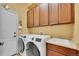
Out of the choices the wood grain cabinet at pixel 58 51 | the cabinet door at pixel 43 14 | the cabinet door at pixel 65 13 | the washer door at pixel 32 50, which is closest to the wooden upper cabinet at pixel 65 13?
the cabinet door at pixel 65 13

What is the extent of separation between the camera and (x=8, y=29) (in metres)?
1.51

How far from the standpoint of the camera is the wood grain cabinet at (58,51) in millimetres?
1413

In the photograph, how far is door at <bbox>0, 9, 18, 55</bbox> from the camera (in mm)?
1503

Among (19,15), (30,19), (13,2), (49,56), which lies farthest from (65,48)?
(13,2)

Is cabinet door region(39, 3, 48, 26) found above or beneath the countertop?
above

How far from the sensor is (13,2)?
1.51 meters

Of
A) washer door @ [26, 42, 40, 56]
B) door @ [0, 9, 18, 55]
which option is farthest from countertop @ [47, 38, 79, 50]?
door @ [0, 9, 18, 55]

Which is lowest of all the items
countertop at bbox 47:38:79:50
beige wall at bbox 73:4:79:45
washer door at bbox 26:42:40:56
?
washer door at bbox 26:42:40:56

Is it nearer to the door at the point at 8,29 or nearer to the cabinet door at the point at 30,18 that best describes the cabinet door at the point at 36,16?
the cabinet door at the point at 30,18

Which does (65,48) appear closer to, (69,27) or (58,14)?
(69,27)

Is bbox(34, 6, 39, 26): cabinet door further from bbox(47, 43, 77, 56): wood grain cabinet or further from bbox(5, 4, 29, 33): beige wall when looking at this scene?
bbox(47, 43, 77, 56): wood grain cabinet

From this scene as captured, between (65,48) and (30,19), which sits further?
(30,19)

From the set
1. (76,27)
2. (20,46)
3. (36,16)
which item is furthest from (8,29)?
(76,27)

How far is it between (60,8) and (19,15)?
0.42 metres
